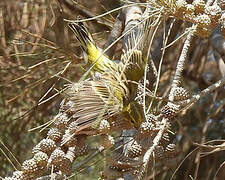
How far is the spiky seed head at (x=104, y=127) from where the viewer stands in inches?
24.6

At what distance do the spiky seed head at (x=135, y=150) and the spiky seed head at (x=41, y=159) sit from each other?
0.11m

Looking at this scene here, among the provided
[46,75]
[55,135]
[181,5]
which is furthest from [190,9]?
[46,75]

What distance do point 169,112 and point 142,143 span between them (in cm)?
5

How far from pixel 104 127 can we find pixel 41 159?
0.09 metres

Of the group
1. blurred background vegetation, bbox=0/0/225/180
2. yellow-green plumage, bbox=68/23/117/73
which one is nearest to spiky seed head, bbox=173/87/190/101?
yellow-green plumage, bbox=68/23/117/73

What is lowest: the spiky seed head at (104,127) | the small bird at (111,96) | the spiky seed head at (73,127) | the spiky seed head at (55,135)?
the spiky seed head at (55,135)

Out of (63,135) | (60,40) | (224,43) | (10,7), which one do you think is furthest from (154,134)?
(10,7)

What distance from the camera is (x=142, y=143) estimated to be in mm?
627

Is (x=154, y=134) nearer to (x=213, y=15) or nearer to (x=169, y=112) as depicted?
(x=169, y=112)

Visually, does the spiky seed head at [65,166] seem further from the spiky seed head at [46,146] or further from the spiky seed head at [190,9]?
the spiky seed head at [190,9]

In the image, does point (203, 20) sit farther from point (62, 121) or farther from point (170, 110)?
point (62, 121)

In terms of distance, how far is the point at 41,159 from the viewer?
0.65 meters

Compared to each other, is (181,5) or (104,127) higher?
(181,5)

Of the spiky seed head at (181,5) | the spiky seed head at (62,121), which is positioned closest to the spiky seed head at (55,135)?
the spiky seed head at (62,121)
